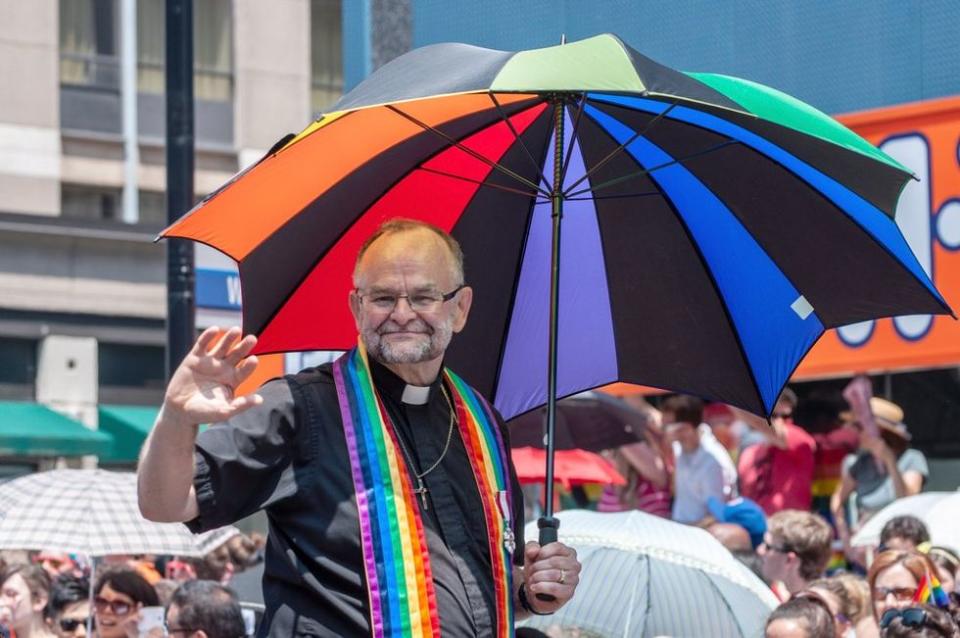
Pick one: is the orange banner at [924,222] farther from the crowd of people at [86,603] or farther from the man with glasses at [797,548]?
the crowd of people at [86,603]

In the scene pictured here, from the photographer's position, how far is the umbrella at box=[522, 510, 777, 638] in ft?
22.8

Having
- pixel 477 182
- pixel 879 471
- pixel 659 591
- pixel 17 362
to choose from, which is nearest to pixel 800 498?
pixel 879 471

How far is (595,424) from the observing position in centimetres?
1039

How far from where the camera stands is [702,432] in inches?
398

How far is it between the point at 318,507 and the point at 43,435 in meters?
19.3

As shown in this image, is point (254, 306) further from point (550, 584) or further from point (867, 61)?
point (867, 61)

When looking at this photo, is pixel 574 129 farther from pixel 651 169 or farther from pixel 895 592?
pixel 895 592

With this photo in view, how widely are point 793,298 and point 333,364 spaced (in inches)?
61.6

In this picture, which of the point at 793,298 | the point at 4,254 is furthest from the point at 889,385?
the point at 4,254

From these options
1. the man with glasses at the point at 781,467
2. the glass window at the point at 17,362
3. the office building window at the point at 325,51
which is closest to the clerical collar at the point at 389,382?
the man with glasses at the point at 781,467

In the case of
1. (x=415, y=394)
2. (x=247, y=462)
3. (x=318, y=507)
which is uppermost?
(x=415, y=394)

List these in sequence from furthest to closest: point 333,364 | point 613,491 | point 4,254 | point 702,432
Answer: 1. point 4,254
2. point 613,491
3. point 702,432
4. point 333,364

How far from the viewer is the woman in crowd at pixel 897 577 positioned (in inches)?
262

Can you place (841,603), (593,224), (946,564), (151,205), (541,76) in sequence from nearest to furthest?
(541,76), (593,224), (841,603), (946,564), (151,205)
